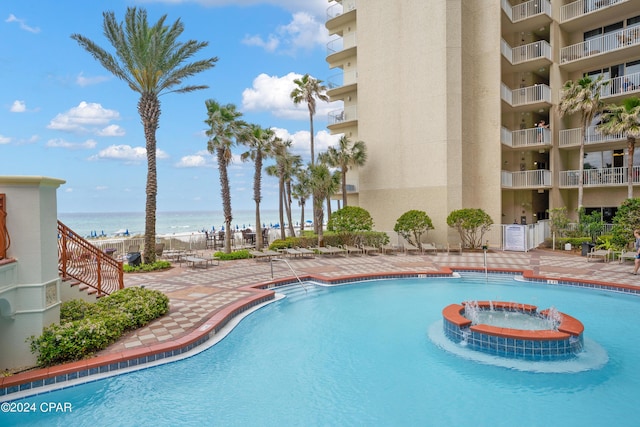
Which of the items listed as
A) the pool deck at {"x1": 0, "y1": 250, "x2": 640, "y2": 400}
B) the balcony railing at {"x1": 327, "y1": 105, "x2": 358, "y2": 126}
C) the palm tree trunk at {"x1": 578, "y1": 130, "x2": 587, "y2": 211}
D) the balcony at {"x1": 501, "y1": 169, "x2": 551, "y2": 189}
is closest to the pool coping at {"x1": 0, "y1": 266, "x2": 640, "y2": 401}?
the pool deck at {"x1": 0, "y1": 250, "x2": 640, "y2": 400}

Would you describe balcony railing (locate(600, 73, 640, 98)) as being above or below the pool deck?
above

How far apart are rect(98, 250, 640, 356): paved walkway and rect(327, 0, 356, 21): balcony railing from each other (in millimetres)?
19958

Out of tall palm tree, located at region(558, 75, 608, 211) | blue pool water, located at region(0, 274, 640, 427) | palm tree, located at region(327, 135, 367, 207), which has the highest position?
tall palm tree, located at region(558, 75, 608, 211)

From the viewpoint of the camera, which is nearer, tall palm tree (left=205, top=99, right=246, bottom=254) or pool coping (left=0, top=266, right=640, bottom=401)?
pool coping (left=0, top=266, right=640, bottom=401)

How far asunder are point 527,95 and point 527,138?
2.73 m

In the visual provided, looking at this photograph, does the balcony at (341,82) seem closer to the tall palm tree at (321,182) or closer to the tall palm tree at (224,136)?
the tall palm tree at (321,182)

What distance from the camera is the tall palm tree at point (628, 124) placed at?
1883 centimetres

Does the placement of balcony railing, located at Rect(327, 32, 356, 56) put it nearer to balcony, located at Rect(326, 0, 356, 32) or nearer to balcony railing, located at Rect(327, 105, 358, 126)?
balcony, located at Rect(326, 0, 356, 32)

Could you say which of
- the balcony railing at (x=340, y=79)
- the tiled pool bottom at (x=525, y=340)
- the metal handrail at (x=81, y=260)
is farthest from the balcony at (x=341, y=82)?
the tiled pool bottom at (x=525, y=340)

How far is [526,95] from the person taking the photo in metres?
23.2

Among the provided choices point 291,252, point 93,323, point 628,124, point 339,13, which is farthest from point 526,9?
point 93,323

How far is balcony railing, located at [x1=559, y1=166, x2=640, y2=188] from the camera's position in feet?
68.8

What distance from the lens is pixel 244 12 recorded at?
2894 centimetres

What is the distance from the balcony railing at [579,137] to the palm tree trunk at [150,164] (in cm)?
2342
